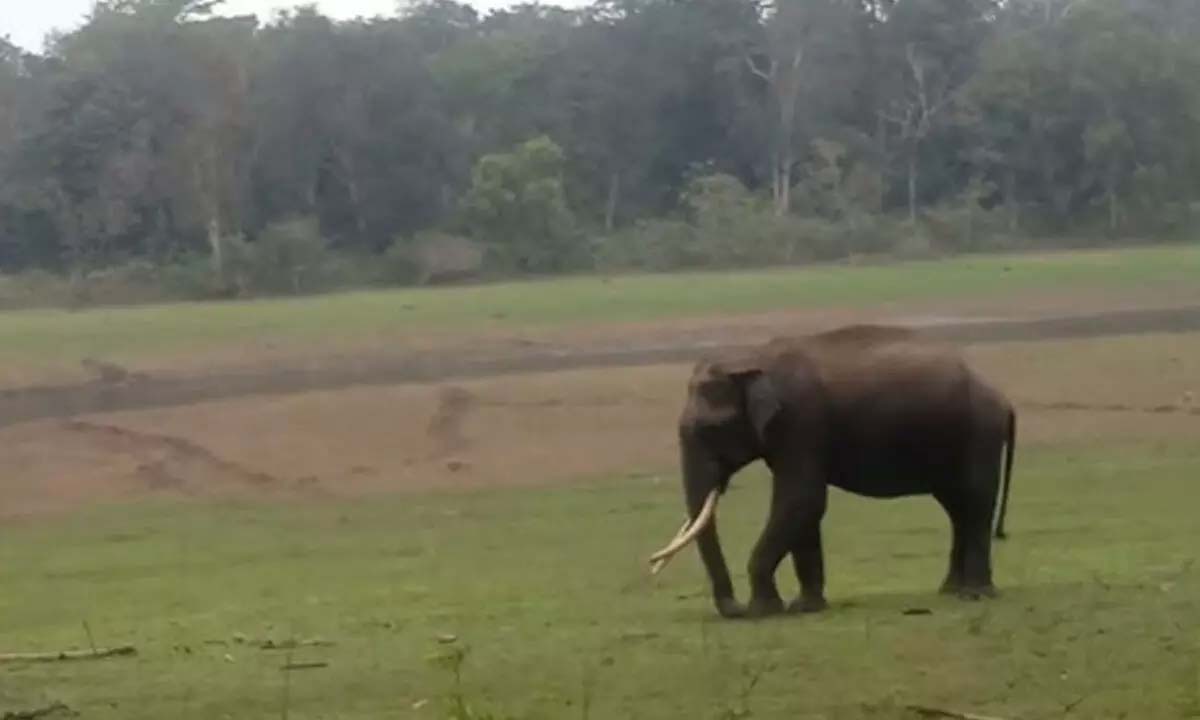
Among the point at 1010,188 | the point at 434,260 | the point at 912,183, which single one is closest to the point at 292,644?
the point at 434,260

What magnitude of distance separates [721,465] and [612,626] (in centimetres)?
96

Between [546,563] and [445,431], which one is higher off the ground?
[546,563]

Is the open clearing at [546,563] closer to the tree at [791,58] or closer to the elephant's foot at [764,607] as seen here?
the elephant's foot at [764,607]

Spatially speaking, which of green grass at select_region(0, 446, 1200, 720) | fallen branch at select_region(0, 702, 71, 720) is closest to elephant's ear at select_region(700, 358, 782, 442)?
green grass at select_region(0, 446, 1200, 720)

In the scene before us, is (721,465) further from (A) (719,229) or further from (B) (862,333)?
(A) (719,229)

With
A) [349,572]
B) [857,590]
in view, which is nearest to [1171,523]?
[857,590]

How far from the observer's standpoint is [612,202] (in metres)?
59.2

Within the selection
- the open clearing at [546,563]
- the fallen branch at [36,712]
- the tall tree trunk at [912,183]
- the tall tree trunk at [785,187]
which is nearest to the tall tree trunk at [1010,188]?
the tall tree trunk at [912,183]

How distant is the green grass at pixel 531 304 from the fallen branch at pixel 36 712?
24.3 metres

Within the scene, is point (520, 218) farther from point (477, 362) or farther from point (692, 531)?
point (692, 531)

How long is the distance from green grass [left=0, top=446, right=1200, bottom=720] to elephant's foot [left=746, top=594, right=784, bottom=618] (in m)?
0.26

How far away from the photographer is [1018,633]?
862cm

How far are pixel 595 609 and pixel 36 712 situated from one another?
4.03 metres

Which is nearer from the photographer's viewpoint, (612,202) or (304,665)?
(304,665)
